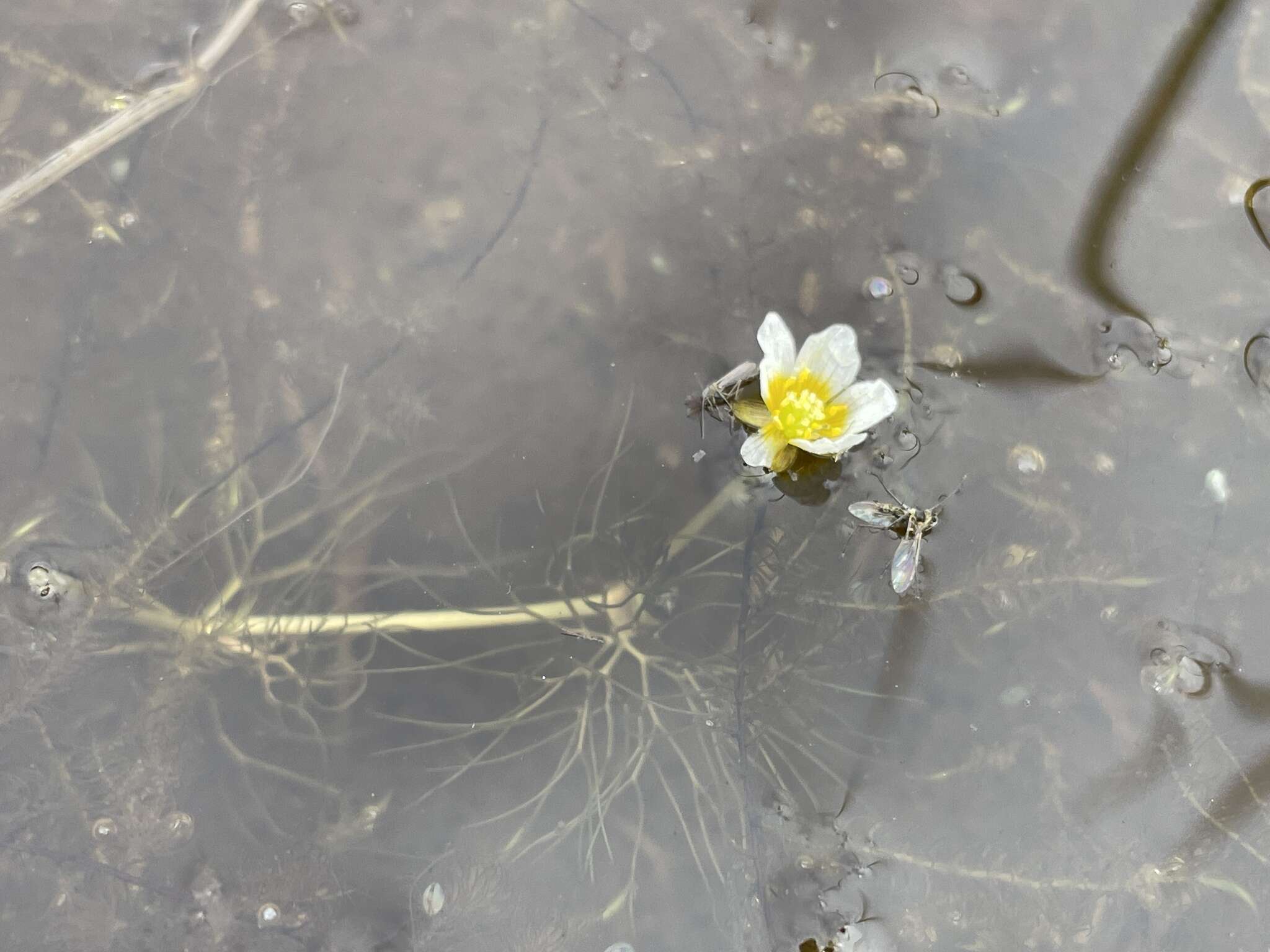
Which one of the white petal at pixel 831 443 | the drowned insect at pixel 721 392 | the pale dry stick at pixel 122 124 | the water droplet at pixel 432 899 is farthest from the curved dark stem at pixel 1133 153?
Answer: the pale dry stick at pixel 122 124

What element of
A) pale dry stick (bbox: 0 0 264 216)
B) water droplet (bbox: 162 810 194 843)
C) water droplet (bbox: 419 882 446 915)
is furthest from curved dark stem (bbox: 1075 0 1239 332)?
water droplet (bbox: 162 810 194 843)

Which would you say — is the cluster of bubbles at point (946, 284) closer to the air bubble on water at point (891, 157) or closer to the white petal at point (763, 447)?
the air bubble on water at point (891, 157)

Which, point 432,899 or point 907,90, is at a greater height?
point 907,90

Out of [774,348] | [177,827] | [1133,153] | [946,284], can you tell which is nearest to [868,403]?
[774,348]

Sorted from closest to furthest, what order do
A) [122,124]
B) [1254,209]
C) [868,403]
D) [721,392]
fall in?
[868,403] < [721,392] < [1254,209] < [122,124]

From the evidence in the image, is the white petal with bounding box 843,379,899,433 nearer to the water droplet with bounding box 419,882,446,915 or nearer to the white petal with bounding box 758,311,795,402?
Answer: the white petal with bounding box 758,311,795,402

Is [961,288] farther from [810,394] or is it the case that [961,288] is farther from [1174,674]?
[1174,674]
